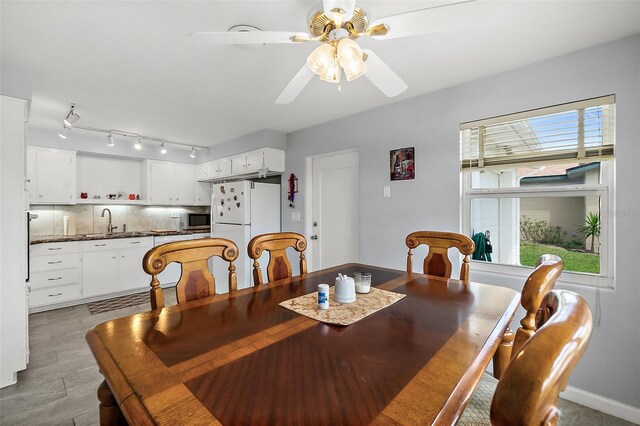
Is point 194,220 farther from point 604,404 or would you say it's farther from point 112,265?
point 604,404

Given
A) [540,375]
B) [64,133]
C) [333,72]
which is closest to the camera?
[540,375]

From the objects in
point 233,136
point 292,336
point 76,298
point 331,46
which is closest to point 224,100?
point 233,136

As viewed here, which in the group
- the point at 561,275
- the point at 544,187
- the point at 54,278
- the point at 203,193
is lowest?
the point at 54,278

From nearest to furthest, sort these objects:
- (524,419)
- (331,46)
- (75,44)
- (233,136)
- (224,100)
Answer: (524,419) → (331,46) → (75,44) → (224,100) → (233,136)

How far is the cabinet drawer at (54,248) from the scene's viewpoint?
142 inches

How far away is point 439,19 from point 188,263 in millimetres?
1601

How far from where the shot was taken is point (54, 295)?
3.71 meters

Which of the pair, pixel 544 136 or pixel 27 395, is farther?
pixel 544 136

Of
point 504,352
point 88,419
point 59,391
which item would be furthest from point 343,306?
point 59,391

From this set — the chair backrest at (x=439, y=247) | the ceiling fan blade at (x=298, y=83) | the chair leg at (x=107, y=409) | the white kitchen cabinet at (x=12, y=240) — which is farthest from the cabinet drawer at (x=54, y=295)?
the chair backrest at (x=439, y=247)

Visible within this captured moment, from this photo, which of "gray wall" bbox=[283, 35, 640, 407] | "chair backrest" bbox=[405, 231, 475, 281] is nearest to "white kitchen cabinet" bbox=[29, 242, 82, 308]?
"gray wall" bbox=[283, 35, 640, 407]

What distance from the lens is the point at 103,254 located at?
410 cm

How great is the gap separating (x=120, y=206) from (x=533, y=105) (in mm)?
5684

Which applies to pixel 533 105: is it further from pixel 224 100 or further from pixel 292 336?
pixel 224 100
